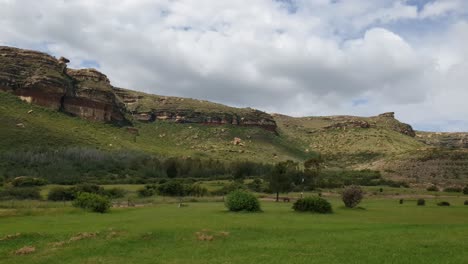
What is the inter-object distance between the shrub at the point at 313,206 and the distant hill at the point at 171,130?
5942 centimetres

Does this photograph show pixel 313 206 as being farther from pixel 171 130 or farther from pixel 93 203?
pixel 171 130

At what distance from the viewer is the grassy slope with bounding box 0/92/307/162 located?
3826 inches

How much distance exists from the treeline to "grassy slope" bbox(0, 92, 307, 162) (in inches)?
299

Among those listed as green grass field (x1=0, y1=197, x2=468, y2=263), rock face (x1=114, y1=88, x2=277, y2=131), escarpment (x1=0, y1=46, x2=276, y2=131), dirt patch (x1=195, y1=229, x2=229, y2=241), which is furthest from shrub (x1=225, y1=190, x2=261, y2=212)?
rock face (x1=114, y1=88, x2=277, y2=131)

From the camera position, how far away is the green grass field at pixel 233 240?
18578mm

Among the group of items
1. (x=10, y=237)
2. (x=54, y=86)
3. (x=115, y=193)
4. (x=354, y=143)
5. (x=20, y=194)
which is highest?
(x=54, y=86)

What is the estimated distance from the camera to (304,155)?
6289 inches

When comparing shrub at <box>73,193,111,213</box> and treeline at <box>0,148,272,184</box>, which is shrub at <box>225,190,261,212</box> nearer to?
shrub at <box>73,193,111,213</box>

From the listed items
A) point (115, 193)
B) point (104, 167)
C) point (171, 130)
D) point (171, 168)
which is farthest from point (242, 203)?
point (171, 130)

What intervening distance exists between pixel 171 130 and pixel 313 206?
13198cm

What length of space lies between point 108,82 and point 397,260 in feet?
511

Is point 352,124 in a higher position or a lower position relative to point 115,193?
higher

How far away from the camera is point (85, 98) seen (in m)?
139

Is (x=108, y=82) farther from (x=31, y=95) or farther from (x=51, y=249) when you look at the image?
(x=51, y=249)
